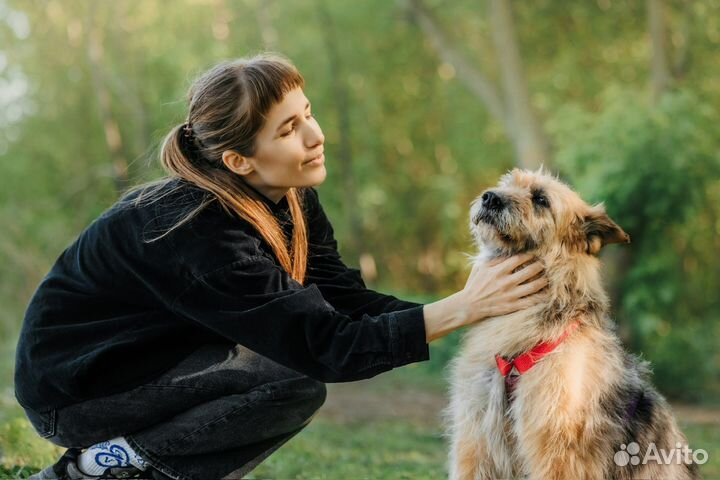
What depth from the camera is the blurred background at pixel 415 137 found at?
28.2 feet

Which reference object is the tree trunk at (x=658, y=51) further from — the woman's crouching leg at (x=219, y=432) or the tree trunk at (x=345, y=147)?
the woman's crouching leg at (x=219, y=432)

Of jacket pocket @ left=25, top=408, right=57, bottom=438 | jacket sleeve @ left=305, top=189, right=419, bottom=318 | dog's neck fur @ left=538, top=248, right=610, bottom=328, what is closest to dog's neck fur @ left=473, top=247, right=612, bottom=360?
dog's neck fur @ left=538, top=248, right=610, bottom=328

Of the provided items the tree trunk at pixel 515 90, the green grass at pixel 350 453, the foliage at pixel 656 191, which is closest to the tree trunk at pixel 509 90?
the tree trunk at pixel 515 90

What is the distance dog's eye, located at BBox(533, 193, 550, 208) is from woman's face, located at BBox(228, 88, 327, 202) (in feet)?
2.64

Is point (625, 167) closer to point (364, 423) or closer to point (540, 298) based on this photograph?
point (364, 423)

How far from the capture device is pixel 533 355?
9.64 feet

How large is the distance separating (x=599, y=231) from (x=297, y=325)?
1.17 metres

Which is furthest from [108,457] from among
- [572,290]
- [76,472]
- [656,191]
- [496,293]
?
[656,191]

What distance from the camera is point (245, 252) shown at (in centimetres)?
293

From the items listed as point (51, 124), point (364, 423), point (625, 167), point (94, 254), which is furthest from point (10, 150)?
point (94, 254)

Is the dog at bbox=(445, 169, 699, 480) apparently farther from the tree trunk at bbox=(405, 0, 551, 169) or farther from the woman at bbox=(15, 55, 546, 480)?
the tree trunk at bbox=(405, 0, 551, 169)

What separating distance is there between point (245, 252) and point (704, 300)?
1115 centimetres

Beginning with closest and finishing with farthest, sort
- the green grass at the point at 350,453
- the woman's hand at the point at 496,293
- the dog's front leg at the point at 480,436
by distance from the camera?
1. the woman's hand at the point at 496,293
2. the dog's front leg at the point at 480,436
3. the green grass at the point at 350,453

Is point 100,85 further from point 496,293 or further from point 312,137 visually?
point 496,293
